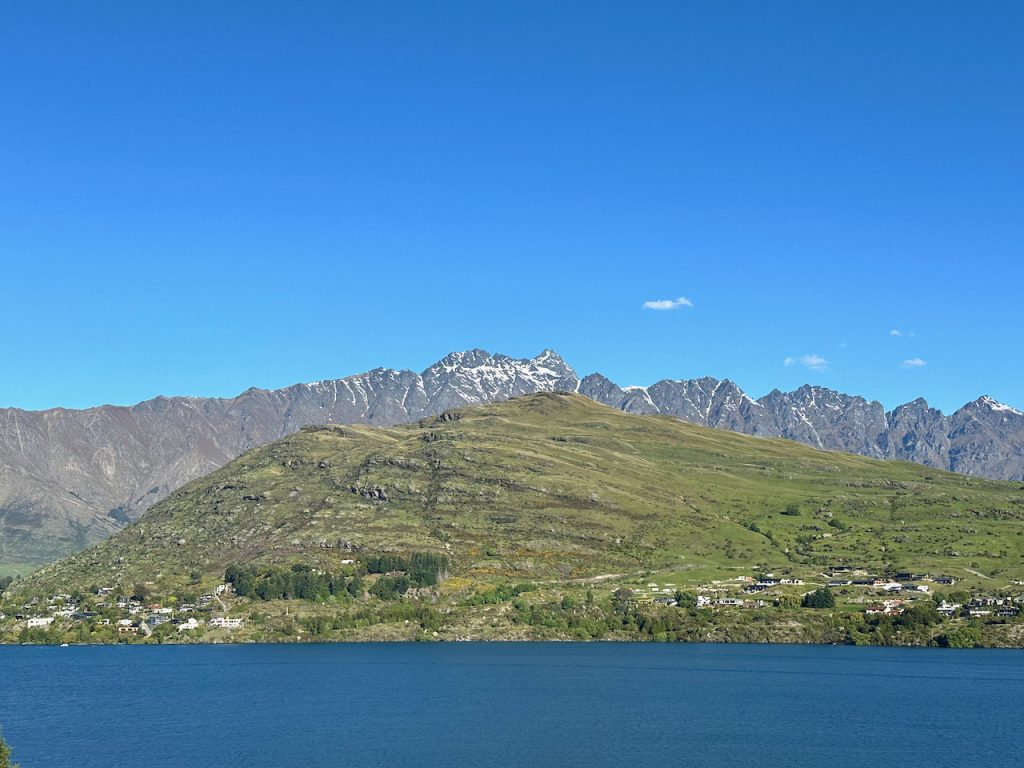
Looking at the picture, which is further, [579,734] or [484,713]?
[484,713]

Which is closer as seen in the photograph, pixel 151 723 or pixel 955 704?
pixel 151 723

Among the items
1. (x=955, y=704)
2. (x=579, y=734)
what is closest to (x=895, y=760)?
(x=579, y=734)

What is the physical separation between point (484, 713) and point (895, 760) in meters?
58.1

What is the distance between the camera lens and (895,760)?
13450 centimetres

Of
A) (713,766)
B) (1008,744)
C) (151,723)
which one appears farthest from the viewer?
(151,723)

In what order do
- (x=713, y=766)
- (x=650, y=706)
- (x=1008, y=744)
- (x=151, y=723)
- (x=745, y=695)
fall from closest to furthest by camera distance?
(x=713, y=766) → (x=1008, y=744) → (x=151, y=723) → (x=650, y=706) → (x=745, y=695)

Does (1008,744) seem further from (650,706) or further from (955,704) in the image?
(650,706)

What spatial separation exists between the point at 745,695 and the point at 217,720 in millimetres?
82831

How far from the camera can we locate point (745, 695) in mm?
186500

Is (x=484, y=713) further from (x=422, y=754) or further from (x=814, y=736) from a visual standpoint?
(x=814, y=736)

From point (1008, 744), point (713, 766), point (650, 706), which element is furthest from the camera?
point (650, 706)

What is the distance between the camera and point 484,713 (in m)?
166

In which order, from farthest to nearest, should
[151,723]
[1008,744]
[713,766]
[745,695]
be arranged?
1. [745,695]
2. [151,723]
3. [1008,744]
4. [713,766]

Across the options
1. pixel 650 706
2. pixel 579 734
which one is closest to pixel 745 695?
pixel 650 706
